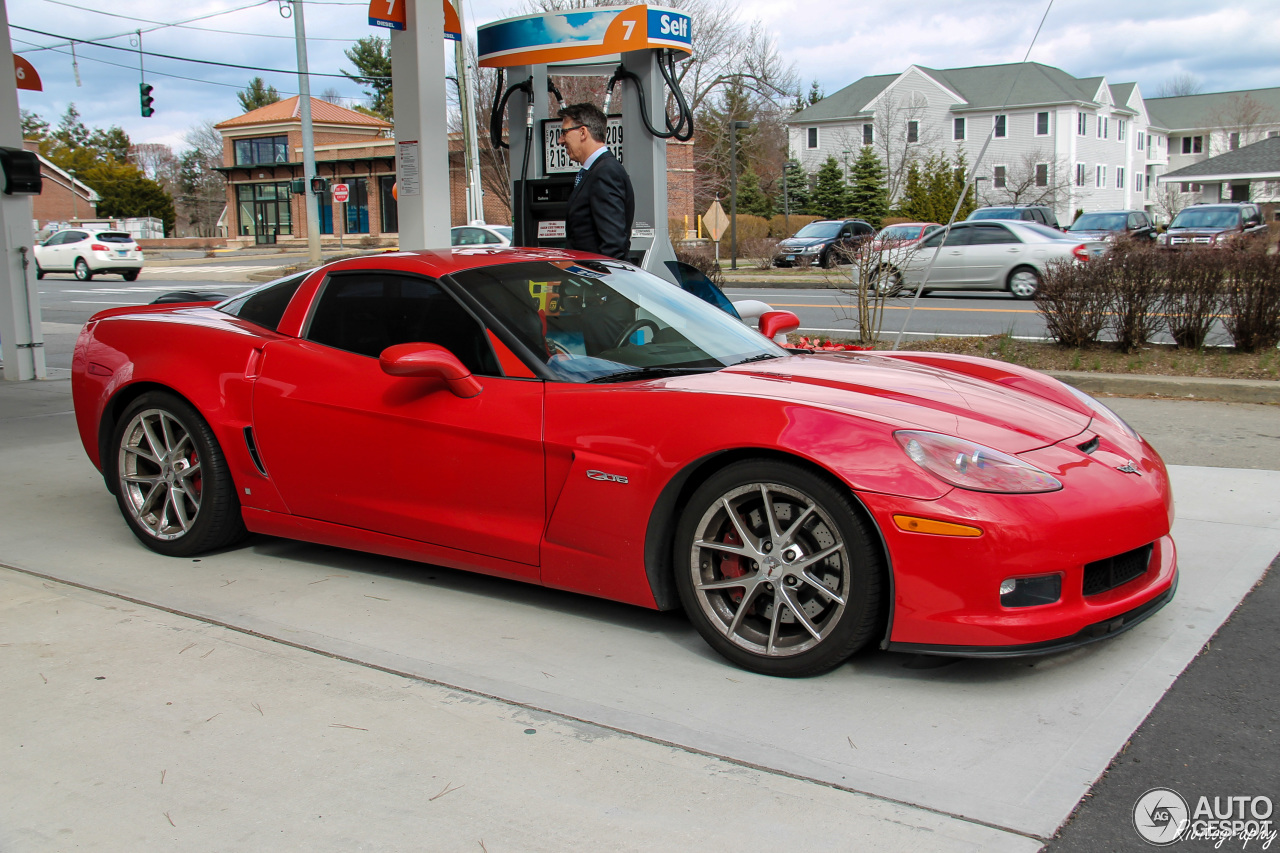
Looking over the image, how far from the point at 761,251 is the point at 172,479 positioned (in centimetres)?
2898

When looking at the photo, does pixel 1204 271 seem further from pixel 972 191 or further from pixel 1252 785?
pixel 972 191

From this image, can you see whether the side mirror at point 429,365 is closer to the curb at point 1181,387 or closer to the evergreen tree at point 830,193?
the curb at point 1181,387

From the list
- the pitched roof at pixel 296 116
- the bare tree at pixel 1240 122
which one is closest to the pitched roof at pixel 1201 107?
the bare tree at pixel 1240 122

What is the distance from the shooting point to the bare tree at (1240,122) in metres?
81.2

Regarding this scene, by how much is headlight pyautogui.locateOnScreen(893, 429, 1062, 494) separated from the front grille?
28 cm

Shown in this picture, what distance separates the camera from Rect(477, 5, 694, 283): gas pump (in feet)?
24.9

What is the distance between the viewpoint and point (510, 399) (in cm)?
374

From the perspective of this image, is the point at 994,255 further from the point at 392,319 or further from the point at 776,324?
the point at 392,319

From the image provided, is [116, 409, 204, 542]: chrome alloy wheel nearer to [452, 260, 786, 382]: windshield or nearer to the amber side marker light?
[452, 260, 786, 382]: windshield

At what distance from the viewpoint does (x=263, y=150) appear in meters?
64.8

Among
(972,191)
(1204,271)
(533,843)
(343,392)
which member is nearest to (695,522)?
(533,843)

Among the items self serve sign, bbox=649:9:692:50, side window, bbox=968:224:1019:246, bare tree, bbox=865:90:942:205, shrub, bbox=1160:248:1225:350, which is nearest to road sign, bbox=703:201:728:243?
side window, bbox=968:224:1019:246

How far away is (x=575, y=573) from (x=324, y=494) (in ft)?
3.84

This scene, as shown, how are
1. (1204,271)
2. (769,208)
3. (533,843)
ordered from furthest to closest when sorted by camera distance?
(769,208) < (1204,271) < (533,843)
